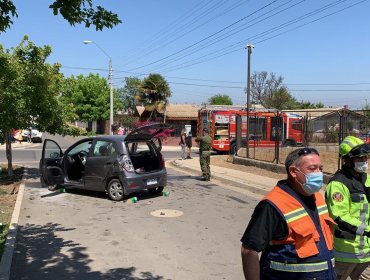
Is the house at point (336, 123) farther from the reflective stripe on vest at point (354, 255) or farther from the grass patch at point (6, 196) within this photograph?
the reflective stripe on vest at point (354, 255)

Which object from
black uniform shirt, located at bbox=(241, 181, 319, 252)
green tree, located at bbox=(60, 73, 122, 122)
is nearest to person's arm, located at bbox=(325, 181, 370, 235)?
black uniform shirt, located at bbox=(241, 181, 319, 252)

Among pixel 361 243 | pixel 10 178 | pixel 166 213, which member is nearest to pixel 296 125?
pixel 10 178

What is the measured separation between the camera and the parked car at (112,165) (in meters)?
10.3

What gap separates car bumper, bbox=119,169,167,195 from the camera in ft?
33.5

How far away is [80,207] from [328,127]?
44.0 ft

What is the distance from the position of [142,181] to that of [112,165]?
0.80 metres


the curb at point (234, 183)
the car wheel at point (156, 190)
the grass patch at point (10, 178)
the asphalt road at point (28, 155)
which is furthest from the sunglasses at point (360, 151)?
the asphalt road at point (28, 155)

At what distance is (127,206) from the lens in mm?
9828

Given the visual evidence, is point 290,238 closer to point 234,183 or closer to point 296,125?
point 234,183

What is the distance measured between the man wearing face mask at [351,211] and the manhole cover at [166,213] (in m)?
5.58

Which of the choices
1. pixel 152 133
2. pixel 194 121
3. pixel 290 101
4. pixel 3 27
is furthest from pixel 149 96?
pixel 3 27

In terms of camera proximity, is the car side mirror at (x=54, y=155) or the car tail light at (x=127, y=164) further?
the car side mirror at (x=54, y=155)

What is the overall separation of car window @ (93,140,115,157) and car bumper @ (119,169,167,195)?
732 mm

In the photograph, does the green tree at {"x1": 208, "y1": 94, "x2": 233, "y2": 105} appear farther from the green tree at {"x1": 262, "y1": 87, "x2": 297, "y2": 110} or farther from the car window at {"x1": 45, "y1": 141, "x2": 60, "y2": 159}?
the car window at {"x1": 45, "y1": 141, "x2": 60, "y2": 159}
